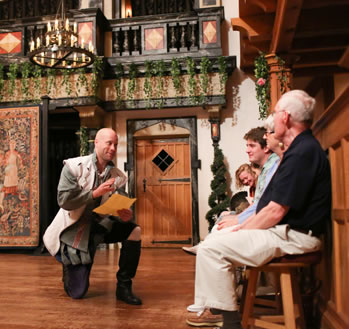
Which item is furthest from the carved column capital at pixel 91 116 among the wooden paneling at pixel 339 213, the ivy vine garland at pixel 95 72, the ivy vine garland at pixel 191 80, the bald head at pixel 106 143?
the wooden paneling at pixel 339 213

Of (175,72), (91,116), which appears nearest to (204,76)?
(175,72)

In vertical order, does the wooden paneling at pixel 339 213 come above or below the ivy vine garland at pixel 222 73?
below

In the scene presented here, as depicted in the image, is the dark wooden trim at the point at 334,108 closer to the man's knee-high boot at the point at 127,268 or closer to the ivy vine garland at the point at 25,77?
the man's knee-high boot at the point at 127,268

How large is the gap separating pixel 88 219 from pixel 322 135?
1.99 meters

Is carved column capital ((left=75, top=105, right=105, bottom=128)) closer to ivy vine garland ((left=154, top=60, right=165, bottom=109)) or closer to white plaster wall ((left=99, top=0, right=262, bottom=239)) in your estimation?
ivy vine garland ((left=154, top=60, right=165, bottom=109))

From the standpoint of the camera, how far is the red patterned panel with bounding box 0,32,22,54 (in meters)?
7.03

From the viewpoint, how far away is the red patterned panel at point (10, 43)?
23.1 ft

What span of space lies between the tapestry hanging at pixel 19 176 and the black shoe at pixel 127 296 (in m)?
3.54

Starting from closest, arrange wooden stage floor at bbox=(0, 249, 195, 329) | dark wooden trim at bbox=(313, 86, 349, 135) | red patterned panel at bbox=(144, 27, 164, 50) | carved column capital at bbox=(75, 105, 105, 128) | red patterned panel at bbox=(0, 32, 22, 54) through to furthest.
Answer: dark wooden trim at bbox=(313, 86, 349, 135) → wooden stage floor at bbox=(0, 249, 195, 329) → carved column capital at bbox=(75, 105, 105, 128) → red patterned panel at bbox=(144, 27, 164, 50) → red patterned panel at bbox=(0, 32, 22, 54)

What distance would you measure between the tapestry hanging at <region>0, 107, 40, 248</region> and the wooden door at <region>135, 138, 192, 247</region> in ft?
5.89

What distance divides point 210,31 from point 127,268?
4.68m

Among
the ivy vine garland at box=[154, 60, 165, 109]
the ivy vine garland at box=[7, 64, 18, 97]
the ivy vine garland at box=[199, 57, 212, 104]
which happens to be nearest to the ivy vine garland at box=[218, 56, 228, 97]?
the ivy vine garland at box=[199, 57, 212, 104]

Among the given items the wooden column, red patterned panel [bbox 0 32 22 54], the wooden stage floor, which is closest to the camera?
the wooden stage floor

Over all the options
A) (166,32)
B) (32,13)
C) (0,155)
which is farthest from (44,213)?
(32,13)
